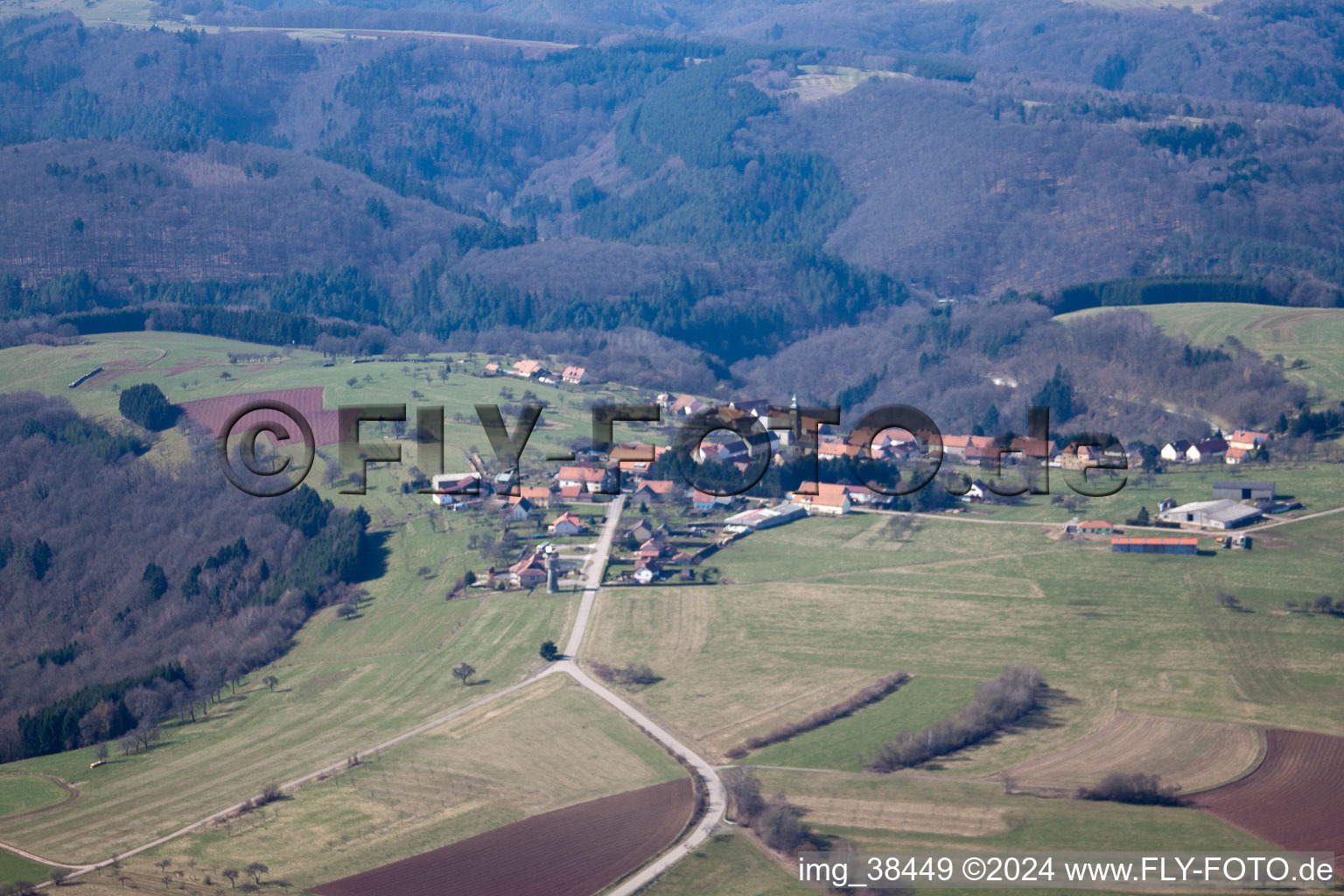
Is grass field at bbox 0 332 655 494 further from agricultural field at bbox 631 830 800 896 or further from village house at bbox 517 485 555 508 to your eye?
agricultural field at bbox 631 830 800 896

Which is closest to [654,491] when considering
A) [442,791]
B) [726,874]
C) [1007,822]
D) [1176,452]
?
[1176,452]

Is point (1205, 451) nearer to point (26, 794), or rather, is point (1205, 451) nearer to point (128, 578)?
point (128, 578)

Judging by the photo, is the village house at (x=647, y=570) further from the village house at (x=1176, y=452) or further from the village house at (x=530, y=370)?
the village house at (x=530, y=370)

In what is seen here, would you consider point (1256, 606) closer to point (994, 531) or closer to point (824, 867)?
point (994, 531)

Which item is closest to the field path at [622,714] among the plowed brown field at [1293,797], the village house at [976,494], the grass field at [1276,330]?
the plowed brown field at [1293,797]

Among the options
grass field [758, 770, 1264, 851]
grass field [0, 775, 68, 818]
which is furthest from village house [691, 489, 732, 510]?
grass field [0, 775, 68, 818]

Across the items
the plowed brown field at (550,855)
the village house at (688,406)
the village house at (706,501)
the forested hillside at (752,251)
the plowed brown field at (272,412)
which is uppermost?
the forested hillside at (752,251)
